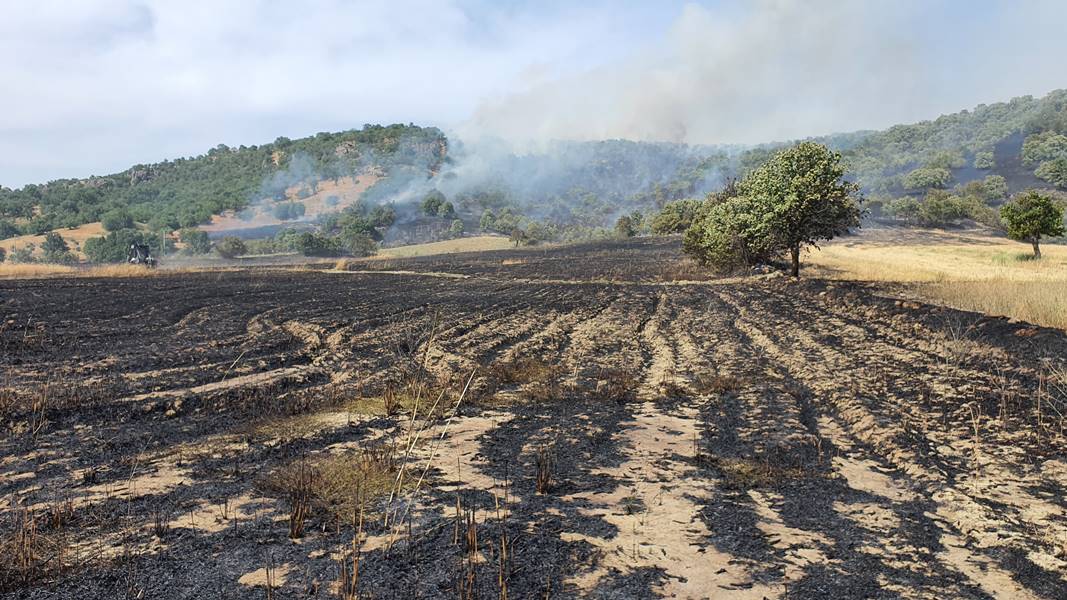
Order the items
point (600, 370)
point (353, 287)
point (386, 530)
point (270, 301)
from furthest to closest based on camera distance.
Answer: point (353, 287)
point (270, 301)
point (600, 370)
point (386, 530)

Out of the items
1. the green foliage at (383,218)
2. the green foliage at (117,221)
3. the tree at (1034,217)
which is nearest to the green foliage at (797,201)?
the tree at (1034,217)

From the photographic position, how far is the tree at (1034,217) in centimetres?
3847

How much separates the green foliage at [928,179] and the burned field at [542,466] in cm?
12075

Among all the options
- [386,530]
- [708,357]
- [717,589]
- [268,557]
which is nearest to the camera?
[717,589]

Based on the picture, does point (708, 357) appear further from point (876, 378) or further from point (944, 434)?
point (944, 434)

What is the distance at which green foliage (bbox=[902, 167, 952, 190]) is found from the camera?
116 m

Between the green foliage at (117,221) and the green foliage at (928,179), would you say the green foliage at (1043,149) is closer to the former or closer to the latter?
the green foliage at (928,179)

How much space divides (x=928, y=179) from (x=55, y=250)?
513 ft

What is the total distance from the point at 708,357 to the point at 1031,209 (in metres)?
37.8

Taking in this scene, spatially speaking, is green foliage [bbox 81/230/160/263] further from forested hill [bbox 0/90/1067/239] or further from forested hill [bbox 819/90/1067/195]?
forested hill [bbox 819/90/1067/195]

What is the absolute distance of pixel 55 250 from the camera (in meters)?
92.1

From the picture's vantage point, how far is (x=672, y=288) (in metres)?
34.3

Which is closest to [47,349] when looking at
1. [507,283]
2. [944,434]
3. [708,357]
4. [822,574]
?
[708,357]

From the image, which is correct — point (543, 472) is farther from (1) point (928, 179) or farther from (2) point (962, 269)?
(1) point (928, 179)
